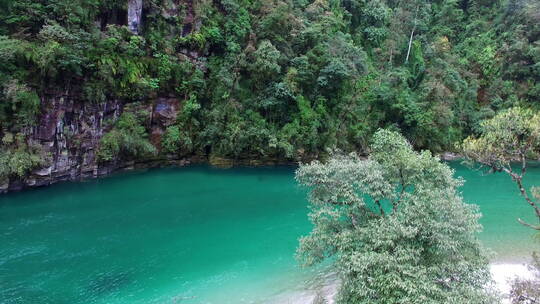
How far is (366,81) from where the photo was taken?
85.4 ft

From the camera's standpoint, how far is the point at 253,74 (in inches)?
859

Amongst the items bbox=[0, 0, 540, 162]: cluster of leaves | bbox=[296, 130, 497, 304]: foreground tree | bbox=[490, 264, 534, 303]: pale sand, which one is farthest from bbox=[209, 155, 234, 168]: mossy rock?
bbox=[490, 264, 534, 303]: pale sand

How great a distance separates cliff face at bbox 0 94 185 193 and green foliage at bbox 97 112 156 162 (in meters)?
0.48

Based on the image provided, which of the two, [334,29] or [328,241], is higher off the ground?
[334,29]

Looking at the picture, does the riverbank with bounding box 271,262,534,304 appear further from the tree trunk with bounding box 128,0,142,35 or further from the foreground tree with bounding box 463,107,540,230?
the tree trunk with bounding box 128,0,142,35

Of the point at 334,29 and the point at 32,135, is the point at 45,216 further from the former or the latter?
the point at 334,29

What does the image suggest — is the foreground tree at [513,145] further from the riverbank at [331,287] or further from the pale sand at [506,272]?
the pale sand at [506,272]

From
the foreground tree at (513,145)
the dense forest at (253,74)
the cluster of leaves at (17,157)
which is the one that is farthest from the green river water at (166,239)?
the dense forest at (253,74)

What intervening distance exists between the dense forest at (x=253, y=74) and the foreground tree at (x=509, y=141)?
11.8 m

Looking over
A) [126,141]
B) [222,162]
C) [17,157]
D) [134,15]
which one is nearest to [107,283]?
[17,157]

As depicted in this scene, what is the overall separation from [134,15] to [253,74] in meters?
8.67

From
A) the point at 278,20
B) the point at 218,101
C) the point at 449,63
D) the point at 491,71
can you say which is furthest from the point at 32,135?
the point at 491,71

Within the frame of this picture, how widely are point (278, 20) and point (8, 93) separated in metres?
16.7

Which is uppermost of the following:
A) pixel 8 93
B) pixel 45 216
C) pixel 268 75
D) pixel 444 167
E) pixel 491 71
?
pixel 491 71
